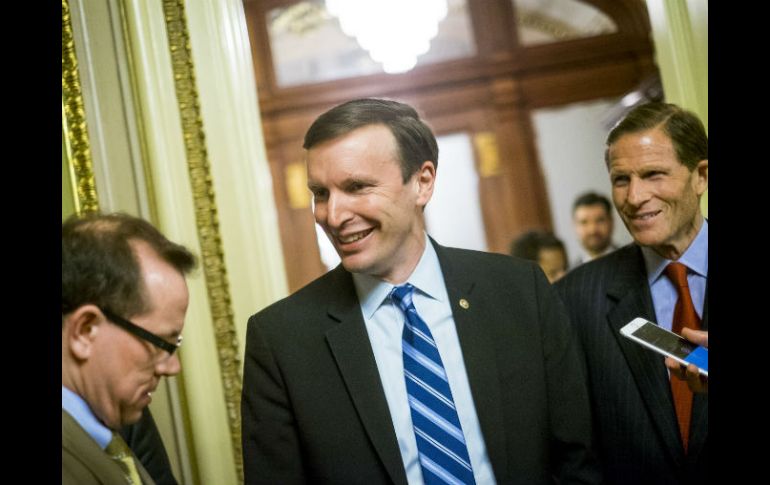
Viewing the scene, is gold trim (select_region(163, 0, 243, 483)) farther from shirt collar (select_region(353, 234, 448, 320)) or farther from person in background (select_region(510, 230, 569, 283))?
person in background (select_region(510, 230, 569, 283))

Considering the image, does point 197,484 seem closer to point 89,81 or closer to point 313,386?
point 313,386

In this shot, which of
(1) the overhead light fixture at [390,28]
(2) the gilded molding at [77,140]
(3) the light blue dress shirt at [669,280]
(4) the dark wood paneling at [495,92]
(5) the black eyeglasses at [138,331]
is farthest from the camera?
(4) the dark wood paneling at [495,92]

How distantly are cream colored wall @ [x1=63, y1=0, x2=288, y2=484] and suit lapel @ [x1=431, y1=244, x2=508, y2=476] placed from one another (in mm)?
555

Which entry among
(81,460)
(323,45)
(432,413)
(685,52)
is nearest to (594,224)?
(685,52)

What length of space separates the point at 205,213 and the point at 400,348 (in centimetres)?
67

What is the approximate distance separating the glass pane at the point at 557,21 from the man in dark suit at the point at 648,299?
3773 millimetres

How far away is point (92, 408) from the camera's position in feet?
3.84

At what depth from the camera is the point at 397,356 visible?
154 centimetres

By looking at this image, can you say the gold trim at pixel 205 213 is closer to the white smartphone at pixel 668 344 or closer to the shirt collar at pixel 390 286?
the shirt collar at pixel 390 286

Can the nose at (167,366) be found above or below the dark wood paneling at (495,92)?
below

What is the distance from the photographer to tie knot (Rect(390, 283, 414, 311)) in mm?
1560

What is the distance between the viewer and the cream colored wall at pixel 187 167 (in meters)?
1.85

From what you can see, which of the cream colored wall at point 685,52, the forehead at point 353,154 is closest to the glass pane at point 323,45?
the cream colored wall at point 685,52
